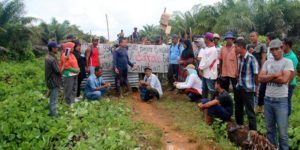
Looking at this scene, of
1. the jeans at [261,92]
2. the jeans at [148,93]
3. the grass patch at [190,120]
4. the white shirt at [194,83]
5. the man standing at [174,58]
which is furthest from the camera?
the man standing at [174,58]

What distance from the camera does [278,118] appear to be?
5.98 meters

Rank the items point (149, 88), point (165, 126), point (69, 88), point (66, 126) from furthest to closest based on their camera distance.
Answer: point (149, 88)
point (69, 88)
point (165, 126)
point (66, 126)

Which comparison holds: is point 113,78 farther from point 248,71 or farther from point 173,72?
point 248,71

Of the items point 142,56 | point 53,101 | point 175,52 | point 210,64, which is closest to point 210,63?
point 210,64

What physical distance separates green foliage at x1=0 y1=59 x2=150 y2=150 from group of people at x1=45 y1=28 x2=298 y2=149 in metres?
0.49

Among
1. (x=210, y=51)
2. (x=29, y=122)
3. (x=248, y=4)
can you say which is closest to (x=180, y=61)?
(x=210, y=51)

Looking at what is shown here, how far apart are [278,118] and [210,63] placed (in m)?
2.85

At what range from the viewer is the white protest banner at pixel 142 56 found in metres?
12.0

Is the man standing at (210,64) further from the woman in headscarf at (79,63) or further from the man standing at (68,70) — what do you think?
the woman in headscarf at (79,63)

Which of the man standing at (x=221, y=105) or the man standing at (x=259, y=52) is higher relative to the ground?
the man standing at (x=259, y=52)

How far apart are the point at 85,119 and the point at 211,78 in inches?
116

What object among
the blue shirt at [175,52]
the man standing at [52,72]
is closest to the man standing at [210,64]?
the blue shirt at [175,52]

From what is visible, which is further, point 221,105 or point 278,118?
point 221,105

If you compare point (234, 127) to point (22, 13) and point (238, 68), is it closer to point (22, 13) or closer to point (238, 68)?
point (238, 68)
